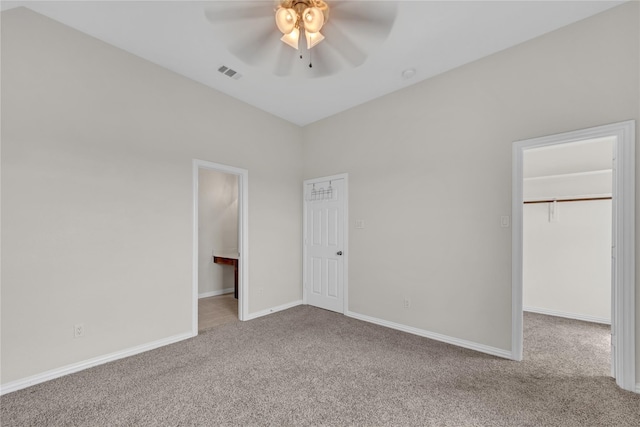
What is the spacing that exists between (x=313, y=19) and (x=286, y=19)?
6.5 inches

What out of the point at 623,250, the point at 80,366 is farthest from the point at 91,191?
the point at 623,250

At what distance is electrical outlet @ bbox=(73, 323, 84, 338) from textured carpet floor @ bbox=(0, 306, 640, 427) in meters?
0.34

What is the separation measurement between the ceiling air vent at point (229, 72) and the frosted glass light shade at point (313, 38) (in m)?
1.98

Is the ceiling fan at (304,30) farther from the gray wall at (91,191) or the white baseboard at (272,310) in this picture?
the white baseboard at (272,310)

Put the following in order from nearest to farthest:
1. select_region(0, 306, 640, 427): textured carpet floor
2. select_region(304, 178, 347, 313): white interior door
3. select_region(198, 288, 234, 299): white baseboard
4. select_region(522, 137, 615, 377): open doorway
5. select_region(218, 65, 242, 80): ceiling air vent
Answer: select_region(0, 306, 640, 427): textured carpet floor < select_region(218, 65, 242, 80): ceiling air vent < select_region(522, 137, 615, 377): open doorway < select_region(304, 178, 347, 313): white interior door < select_region(198, 288, 234, 299): white baseboard

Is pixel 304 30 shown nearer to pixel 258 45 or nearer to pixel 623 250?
pixel 258 45

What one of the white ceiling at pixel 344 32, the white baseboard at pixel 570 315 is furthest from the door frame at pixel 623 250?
the white baseboard at pixel 570 315

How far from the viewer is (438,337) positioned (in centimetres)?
323

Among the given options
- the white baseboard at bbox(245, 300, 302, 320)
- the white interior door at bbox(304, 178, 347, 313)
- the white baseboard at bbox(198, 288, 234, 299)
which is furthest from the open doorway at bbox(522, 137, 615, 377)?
the white baseboard at bbox(198, 288, 234, 299)

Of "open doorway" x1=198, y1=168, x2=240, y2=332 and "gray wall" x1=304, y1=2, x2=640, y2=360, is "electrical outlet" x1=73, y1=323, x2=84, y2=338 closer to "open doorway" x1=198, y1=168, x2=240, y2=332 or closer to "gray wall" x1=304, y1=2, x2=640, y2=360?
"open doorway" x1=198, y1=168, x2=240, y2=332

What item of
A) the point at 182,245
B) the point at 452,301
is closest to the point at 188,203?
the point at 182,245

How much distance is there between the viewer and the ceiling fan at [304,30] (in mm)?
1502

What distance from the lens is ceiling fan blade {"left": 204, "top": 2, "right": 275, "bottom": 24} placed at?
57.7 inches

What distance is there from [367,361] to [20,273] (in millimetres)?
3112
